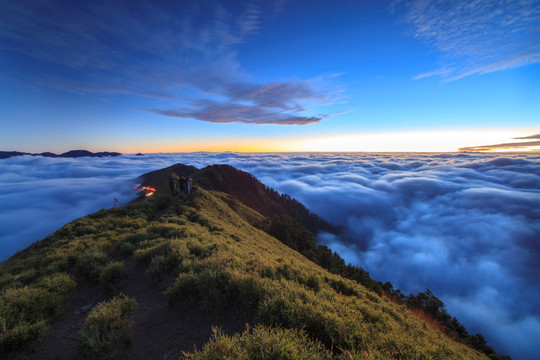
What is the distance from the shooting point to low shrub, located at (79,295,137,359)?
11.8 ft

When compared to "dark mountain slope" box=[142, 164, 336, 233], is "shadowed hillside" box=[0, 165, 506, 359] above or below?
above

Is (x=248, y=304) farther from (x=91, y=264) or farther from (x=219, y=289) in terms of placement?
(x=91, y=264)

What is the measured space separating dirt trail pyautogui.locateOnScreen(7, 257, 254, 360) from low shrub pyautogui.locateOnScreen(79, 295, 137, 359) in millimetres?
225

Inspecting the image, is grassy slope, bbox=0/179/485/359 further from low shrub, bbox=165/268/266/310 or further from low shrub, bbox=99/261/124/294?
Result: low shrub, bbox=99/261/124/294

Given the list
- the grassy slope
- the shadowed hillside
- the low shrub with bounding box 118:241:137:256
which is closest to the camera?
the grassy slope

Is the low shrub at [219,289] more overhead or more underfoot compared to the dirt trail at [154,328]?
more overhead

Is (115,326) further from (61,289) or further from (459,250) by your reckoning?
(459,250)

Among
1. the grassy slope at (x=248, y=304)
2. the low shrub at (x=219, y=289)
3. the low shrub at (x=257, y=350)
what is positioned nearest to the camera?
the low shrub at (x=257, y=350)

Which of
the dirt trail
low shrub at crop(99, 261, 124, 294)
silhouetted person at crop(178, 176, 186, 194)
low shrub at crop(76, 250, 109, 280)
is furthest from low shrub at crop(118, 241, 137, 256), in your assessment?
silhouetted person at crop(178, 176, 186, 194)

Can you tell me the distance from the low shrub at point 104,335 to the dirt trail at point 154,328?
0.74ft

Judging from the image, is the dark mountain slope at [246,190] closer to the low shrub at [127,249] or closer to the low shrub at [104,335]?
the low shrub at [127,249]

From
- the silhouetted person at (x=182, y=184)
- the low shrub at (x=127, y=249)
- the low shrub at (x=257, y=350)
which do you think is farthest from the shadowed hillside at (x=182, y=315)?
the silhouetted person at (x=182, y=184)

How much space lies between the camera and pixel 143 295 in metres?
6.00

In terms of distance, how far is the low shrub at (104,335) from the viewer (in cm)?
359
